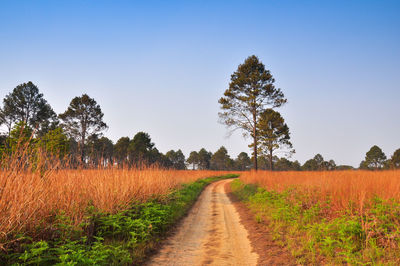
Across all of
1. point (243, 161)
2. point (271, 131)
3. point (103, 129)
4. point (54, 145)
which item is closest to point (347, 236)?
point (54, 145)

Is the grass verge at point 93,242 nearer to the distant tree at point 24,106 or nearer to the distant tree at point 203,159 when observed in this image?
the distant tree at point 24,106

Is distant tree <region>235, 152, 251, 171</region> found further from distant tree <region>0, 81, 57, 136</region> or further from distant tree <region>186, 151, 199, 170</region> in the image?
distant tree <region>0, 81, 57, 136</region>

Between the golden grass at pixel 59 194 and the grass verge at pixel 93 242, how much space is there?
9.2 inches

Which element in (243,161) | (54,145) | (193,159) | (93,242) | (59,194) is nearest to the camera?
(93,242)

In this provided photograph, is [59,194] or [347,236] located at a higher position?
[59,194]

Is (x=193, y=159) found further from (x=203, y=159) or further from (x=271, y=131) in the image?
(x=271, y=131)

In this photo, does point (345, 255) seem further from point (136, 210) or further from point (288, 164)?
point (288, 164)

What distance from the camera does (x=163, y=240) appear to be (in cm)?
626

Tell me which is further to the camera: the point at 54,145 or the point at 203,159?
the point at 203,159

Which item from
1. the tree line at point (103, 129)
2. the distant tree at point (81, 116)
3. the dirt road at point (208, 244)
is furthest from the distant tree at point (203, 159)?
the dirt road at point (208, 244)

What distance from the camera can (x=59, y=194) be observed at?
4789 mm

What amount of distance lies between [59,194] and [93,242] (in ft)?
4.30

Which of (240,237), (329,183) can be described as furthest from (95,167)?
(329,183)

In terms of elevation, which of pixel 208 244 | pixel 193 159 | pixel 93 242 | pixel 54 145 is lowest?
pixel 208 244
